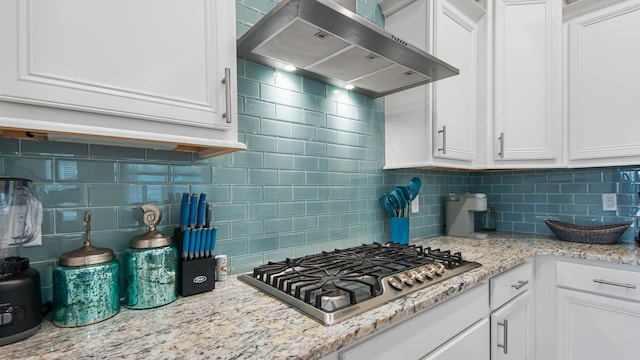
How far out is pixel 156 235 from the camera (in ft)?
3.12

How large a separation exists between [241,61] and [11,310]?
1075mm

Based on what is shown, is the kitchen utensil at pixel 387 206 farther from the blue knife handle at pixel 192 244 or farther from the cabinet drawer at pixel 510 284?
the blue knife handle at pixel 192 244

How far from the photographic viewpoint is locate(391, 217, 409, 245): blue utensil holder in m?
1.78

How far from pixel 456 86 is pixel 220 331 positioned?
183 centimetres

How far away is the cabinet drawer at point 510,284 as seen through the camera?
1.40m

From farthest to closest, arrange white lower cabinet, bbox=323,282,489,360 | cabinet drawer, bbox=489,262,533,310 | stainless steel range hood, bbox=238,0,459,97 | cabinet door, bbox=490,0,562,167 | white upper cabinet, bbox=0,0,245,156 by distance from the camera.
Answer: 1. cabinet door, bbox=490,0,562,167
2. cabinet drawer, bbox=489,262,533,310
3. stainless steel range hood, bbox=238,0,459,97
4. white lower cabinet, bbox=323,282,489,360
5. white upper cabinet, bbox=0,0,245,156

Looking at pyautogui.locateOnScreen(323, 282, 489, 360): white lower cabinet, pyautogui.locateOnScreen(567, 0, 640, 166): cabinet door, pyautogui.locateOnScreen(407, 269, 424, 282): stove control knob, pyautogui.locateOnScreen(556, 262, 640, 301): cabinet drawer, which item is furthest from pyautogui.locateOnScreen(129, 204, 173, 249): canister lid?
Result: pyautogui.locateOnScreen(567, 0, 640, 166): cabinet door

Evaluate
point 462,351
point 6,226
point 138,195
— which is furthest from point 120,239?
point 462,351

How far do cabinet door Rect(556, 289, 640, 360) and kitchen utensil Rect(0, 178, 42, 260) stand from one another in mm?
2374

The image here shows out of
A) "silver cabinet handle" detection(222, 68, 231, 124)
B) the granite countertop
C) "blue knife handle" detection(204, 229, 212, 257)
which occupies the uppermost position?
"silver cabinet handle" detection(222, 68, 231, 124)

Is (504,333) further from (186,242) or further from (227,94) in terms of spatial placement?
(227,94)

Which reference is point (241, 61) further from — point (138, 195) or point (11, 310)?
→ point (11, 310)

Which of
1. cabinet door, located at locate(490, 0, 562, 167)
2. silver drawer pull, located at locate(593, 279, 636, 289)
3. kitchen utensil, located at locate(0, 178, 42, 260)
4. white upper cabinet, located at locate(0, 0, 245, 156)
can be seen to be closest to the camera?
white upper cabinet, located at locate(0, 0, 245, 156)

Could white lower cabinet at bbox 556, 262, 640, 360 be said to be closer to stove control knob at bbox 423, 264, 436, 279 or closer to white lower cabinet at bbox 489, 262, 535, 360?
white lower cabinet at bbox 489, 262, 535, 360
